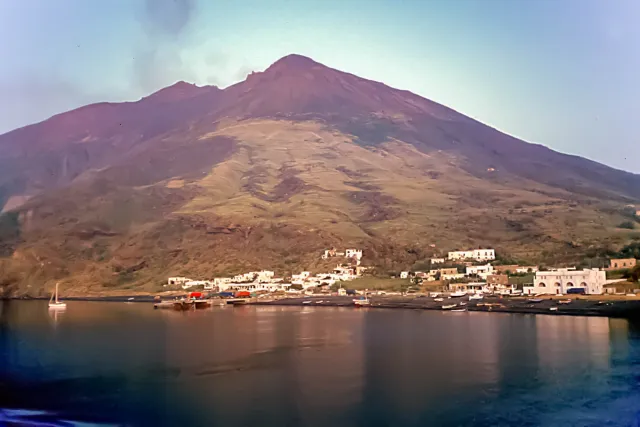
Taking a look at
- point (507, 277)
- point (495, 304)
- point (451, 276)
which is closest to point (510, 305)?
point (495, 304)

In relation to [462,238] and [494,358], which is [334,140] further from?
[494,358]

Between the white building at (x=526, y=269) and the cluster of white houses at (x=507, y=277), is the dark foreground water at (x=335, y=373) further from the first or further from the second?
the white building at (x=526, y=269)

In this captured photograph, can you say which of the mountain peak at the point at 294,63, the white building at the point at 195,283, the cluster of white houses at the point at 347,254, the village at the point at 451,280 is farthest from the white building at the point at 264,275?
the mountain peak at the point at 294,63

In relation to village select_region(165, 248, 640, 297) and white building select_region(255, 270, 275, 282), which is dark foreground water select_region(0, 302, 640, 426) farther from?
white building select_region(255, 270, 275, 282)

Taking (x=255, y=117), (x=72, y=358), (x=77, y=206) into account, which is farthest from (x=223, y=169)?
(x=72, y=358)

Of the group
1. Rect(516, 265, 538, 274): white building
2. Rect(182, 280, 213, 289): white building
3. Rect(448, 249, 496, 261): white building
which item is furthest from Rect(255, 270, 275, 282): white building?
Rect(516, 265, 538, 274): white building

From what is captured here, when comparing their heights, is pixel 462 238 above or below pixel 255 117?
below

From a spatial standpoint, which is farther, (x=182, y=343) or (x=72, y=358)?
(x=182, y=343)
